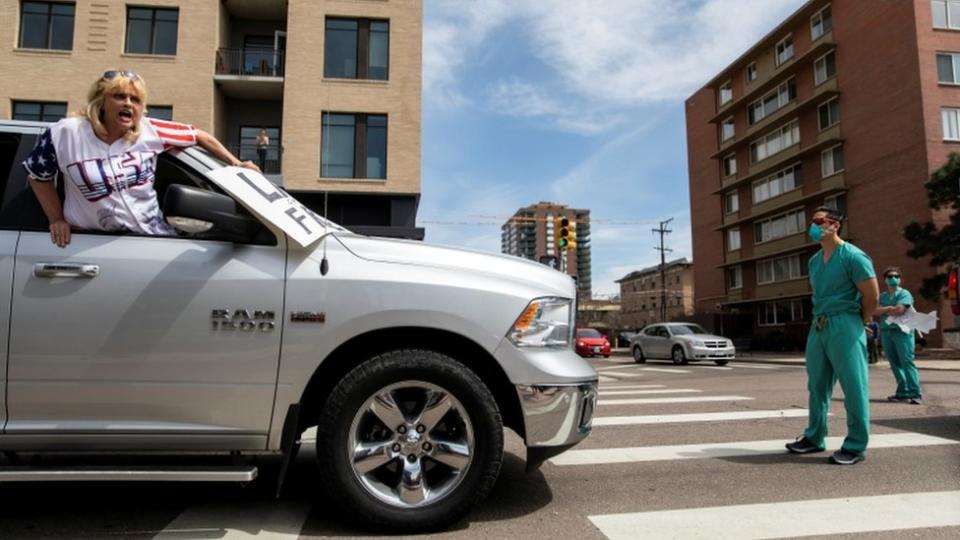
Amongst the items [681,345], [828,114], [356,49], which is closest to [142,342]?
[356,49]

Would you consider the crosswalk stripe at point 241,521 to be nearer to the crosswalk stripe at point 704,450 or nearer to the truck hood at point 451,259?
the truck hood at point 451,259

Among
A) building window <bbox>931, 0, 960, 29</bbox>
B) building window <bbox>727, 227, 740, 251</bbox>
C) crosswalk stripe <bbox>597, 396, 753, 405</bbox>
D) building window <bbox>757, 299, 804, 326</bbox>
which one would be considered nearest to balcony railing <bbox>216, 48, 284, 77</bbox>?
crosswalk stripe <bbox>597, 396, 753, 405</bbox>

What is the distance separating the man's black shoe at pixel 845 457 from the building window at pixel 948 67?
35.5 m

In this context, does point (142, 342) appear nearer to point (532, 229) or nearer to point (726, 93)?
point (532, 229)

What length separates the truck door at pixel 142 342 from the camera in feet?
9.78

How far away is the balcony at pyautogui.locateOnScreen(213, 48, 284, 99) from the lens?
21.9 meters

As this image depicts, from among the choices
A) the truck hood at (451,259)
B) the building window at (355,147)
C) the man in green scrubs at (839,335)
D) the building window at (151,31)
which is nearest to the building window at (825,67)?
the building window at (355,147)

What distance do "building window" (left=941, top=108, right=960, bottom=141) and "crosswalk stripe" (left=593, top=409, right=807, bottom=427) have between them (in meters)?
31.9

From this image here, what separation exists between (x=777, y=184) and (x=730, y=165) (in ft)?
20.3

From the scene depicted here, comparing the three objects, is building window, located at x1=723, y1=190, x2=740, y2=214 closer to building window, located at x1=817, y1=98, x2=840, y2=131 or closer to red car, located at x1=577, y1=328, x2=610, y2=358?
building window, located at x1=817, y1=98, x2=840, y2=131

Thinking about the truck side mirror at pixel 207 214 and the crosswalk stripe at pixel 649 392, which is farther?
the crosswalk stripe at pixel 649 392

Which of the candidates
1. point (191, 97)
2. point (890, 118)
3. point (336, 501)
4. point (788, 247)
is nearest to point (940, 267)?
point (890, 118)

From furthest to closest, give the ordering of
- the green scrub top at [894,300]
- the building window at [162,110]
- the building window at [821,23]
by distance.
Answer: the building window at [821,23]
the building window at [162,110]
the green scrub top at [894,300]

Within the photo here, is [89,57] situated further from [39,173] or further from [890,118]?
[890,118]
